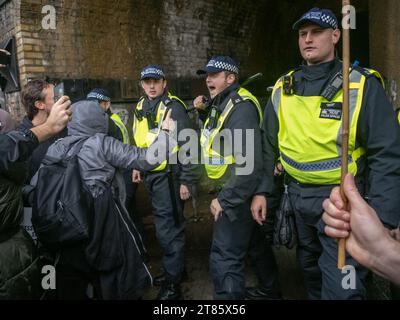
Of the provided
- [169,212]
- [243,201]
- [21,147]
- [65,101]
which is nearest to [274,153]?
[243,201]

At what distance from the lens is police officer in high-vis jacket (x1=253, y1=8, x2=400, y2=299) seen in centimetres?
207

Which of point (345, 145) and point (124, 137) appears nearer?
point (345, 145)

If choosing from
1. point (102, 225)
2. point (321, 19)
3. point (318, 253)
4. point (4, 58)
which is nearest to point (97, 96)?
point (4, 58)

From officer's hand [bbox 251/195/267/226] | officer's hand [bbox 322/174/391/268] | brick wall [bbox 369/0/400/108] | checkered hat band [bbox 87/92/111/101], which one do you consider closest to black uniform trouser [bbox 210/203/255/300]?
officer's hand [bbox 251/195/267/226]

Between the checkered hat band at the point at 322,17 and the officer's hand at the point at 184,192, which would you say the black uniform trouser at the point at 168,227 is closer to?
the officer's hand at the point at 184,192

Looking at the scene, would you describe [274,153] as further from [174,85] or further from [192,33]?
[192,33]

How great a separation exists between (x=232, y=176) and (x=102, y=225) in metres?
1.00

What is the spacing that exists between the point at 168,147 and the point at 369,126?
143 cm

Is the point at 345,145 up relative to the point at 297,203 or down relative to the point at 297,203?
up

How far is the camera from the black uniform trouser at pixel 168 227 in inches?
134

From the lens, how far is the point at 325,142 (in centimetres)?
215

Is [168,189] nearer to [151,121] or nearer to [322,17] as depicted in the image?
[151,121]

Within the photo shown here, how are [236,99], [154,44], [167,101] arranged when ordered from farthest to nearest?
[154,44]
[167,101]
[236,99]
